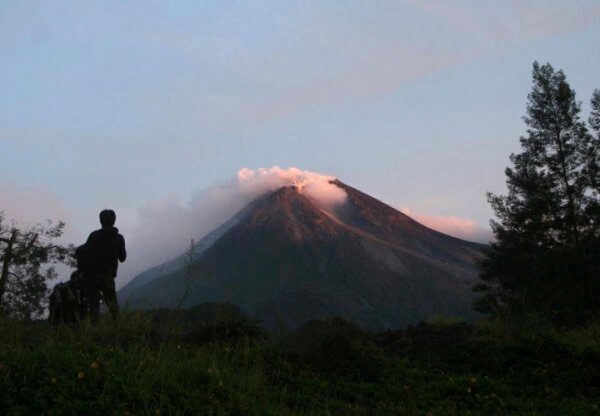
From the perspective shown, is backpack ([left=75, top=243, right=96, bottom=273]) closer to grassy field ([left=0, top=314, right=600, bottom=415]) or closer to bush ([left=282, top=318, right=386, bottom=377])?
grassy field ([left=0, top=314, right=600, bottom=415])

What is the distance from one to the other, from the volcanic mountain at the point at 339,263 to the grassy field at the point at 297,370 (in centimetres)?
9503

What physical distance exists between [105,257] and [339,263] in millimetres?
122443

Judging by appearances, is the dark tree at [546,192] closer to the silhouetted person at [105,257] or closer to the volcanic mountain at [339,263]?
the silhouetted person at [105,257]

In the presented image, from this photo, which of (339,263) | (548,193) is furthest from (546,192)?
(339,263)

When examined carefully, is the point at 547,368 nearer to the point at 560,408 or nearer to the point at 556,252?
the point at 560,408

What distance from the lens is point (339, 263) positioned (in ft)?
433

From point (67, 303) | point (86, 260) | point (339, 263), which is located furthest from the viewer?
point (339, 263)

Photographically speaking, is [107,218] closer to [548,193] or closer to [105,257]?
[105,257]

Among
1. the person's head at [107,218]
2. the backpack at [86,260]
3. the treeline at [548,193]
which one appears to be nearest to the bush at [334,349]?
the backpack at [86,260]

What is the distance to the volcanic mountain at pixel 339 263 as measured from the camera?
386 ft

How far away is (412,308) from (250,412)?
115 m

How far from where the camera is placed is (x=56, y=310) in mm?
9766

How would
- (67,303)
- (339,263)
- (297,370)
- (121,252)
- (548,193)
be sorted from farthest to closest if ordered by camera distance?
1. (339,263)
2. (548,193)
3. (121,252)
4. (67,303)
5. (297,370)

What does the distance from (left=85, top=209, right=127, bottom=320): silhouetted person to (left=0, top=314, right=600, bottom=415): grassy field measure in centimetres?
124
